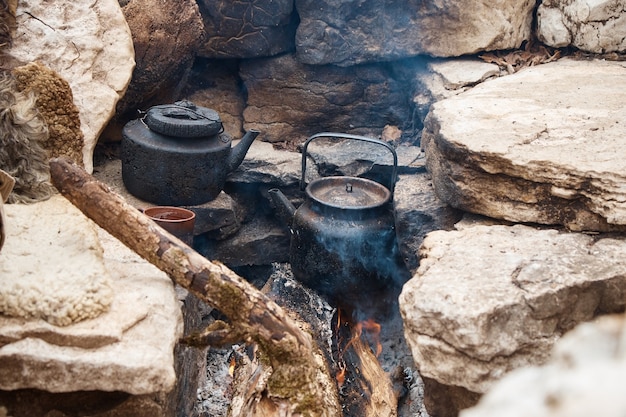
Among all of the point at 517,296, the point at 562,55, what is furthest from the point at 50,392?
the point at 562,55

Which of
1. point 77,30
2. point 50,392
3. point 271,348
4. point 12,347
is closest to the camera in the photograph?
point 12,347

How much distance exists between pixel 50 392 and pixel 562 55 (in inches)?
164

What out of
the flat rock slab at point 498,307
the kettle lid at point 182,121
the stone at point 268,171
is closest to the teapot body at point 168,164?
the kettle lid at point 182,121

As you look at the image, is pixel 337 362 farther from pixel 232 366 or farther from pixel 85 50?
pixel 85 50

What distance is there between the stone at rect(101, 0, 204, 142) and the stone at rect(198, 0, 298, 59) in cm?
34

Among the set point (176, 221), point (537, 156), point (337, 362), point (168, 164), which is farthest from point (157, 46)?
point (537, 156)

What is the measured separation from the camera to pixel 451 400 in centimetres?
236

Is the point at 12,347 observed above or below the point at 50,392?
above

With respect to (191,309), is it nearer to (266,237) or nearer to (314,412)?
(314,412)

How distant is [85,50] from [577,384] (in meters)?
3.71

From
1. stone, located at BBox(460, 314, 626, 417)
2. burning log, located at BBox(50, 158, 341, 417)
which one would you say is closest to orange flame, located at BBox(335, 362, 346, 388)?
burning log, located at BBox(50, 158, 341, 417)

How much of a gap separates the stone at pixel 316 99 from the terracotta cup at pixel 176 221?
195 cm

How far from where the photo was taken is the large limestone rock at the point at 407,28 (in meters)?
4.77

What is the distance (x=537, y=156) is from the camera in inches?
112
